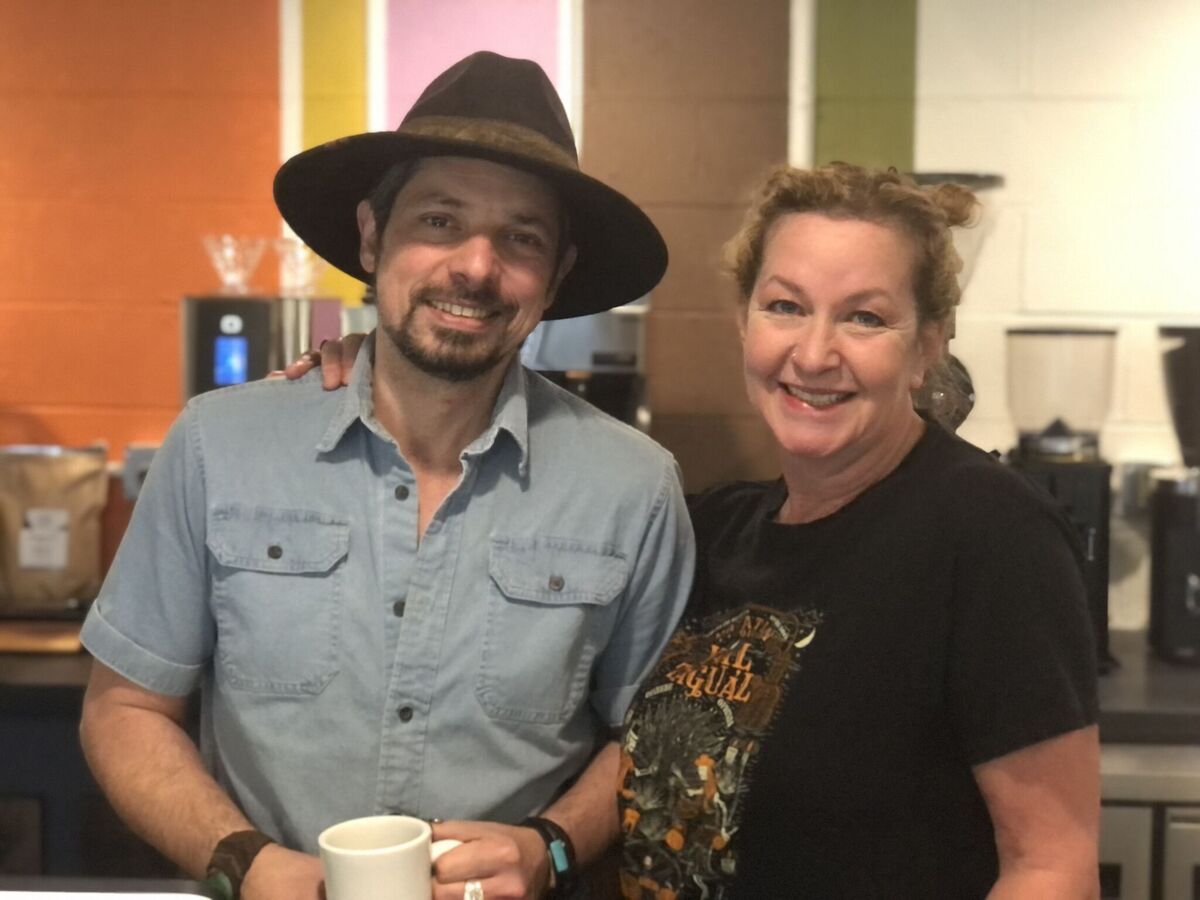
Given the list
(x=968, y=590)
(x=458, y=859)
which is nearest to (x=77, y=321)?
(x=458, y=859)

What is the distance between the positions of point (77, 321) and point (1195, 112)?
103 inches

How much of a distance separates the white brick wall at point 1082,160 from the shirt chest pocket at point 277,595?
5.82ft

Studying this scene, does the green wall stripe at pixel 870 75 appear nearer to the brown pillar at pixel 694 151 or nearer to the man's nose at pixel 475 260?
the brown pillar at pixel 694 151

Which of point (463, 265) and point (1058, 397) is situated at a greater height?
point (463, 265)

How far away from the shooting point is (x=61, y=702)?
213 centimetres

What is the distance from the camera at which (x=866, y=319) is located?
1325 mm

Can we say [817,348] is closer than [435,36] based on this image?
Yes

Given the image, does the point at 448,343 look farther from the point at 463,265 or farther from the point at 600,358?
the point at 600,358

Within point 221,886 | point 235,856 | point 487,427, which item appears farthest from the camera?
point 487,427

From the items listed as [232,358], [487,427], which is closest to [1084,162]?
[487,427]

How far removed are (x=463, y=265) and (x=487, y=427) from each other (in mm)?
221

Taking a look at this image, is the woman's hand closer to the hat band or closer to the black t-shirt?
the hat band

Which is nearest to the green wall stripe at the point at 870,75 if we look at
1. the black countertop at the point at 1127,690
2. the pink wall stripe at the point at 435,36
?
the pink wall stripe at the point at 435,36

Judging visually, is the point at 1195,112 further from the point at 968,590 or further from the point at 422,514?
the point at 422,514
